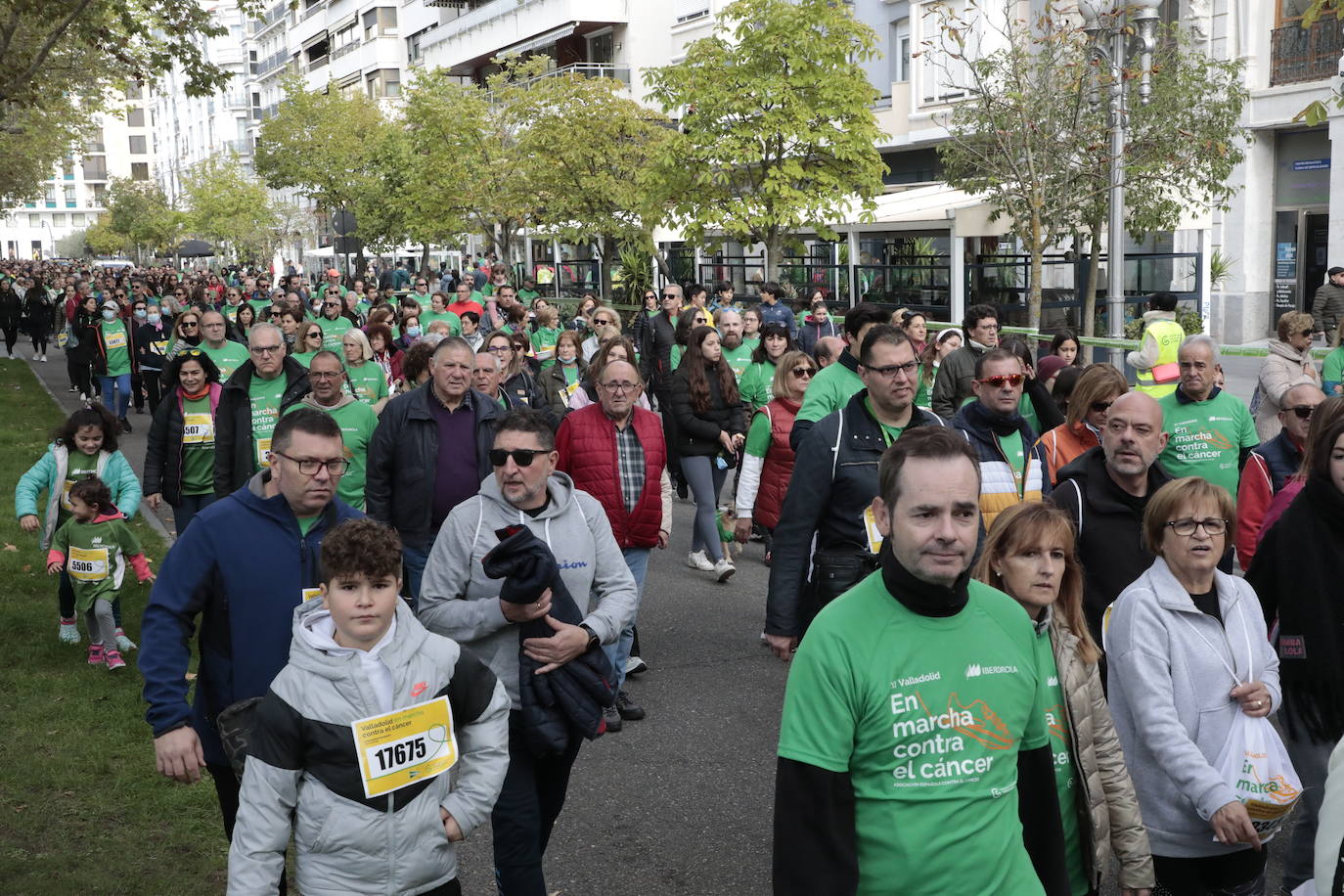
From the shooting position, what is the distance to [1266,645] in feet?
14.1

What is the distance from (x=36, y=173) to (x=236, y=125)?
79994 millimetres

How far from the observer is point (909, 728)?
2.82 meters

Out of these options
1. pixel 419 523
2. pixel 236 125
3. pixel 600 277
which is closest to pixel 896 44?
pixel 600 277

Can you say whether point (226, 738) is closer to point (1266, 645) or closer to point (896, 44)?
point (1266, 645)

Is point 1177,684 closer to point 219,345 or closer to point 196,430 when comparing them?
point 196,430

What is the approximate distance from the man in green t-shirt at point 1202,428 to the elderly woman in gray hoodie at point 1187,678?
2.85 meters

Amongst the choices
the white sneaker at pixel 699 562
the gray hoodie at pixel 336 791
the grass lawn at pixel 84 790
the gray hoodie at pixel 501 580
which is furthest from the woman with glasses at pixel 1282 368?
the gray hoodie at pixel 336 791

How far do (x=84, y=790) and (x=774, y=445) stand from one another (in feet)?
13.6

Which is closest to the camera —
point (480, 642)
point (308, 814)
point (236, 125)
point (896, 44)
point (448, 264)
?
point (308, 814)

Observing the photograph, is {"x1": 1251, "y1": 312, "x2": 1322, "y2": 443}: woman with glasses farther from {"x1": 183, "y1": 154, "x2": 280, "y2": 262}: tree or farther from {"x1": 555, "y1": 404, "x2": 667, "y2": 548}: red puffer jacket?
{"x1": 183, "y1": 154, "x2": 280, "y2": 262}: tree

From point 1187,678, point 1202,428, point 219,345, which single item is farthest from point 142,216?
point 1187,678

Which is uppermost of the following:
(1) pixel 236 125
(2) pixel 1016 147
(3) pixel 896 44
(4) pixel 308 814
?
(1) pixel 236 125

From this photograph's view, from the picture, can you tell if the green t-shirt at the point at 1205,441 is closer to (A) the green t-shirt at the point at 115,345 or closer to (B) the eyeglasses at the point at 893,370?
(B) the eyeglasses at the point at 893,370

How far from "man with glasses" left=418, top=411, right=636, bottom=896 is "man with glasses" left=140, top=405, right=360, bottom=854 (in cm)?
43
